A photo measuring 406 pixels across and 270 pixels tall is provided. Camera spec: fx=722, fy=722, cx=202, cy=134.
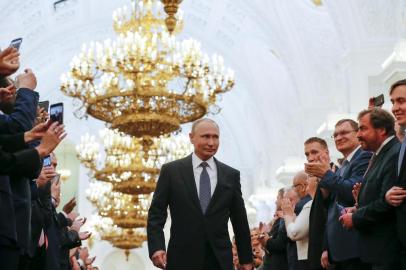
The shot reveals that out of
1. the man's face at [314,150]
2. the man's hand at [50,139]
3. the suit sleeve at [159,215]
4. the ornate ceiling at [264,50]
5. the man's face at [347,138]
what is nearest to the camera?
the man's hand at [50,139]

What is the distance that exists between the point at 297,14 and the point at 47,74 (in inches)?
476

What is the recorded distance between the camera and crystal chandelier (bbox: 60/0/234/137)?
11.7 meters

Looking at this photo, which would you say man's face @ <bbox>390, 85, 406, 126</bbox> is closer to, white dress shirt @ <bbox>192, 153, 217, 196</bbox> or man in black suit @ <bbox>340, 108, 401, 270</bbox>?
man in black suit @ <bbox>340, 108, 401, 270</bbox>

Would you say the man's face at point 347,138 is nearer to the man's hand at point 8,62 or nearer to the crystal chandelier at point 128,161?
the man's hand at point 8,62

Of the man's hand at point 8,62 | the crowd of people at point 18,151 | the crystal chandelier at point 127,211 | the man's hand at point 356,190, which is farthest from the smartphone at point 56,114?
the crystal chandelier at point 127,211

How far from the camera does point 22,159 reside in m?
3.99

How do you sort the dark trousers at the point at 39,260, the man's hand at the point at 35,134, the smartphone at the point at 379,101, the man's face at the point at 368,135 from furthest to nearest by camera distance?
the dark trousers at the point at 39,260 < the smartphone at the point at 379,101 < the man's face at the point at 368,135 < the man's hand at the point at 35,134

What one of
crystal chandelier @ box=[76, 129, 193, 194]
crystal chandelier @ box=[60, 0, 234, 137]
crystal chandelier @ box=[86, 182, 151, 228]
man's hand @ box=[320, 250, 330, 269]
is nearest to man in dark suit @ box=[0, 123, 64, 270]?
man's hand @ box=[320, 250, 330, 269]

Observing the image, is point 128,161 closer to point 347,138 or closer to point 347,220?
point 347,138

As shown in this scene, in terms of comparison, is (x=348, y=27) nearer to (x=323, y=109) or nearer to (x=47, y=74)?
(x=323, y=109)

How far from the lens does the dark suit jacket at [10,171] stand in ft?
12.6

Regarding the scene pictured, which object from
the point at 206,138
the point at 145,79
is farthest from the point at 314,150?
the point at 145,79

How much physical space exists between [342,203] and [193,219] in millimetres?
1207

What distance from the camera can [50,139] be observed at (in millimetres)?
4316
